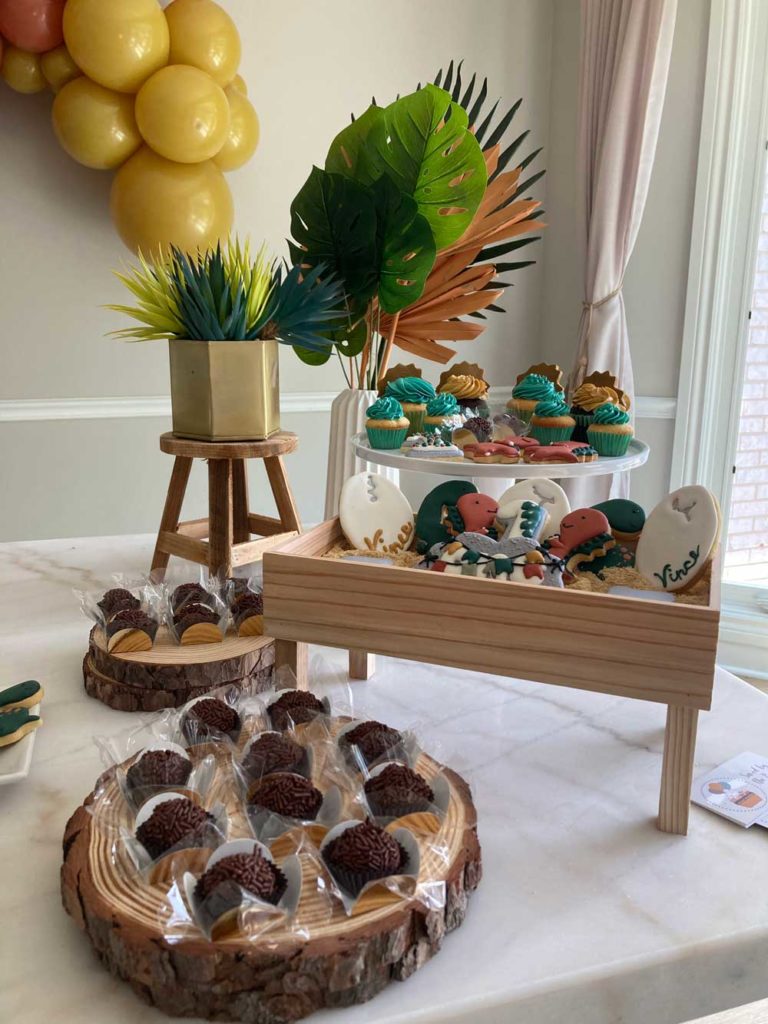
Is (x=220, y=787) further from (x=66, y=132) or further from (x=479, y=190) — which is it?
(x=66, y=132)

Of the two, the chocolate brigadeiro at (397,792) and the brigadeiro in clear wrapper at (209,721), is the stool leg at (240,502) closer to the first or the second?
the brigadeiro in clear wrapper at (209,721)

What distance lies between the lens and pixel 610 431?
4.27ft

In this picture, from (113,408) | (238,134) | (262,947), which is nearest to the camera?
(262,947)

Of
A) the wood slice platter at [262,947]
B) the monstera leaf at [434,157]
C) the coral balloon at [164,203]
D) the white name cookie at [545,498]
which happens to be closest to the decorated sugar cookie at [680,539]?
the white name cookie at [545,498]

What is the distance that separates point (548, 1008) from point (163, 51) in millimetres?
2318

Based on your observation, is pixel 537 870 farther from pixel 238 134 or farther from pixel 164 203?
pixel 238 134

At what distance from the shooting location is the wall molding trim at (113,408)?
270cm

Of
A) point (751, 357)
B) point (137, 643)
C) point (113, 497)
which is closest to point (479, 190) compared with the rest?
point (137, 643)

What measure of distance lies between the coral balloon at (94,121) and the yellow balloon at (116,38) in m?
0.04

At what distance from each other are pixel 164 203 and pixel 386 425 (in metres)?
1.32

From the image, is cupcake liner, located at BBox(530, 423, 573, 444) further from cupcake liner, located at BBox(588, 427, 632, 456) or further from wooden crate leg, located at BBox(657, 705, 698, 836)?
wooden crate leg, located at BBox(657, 705, 698, 836)

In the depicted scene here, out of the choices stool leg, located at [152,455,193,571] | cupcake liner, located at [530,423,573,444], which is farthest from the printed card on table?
stool leg, located at [152,455,193,571]

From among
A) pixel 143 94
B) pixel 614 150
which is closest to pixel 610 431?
pixel 143 94

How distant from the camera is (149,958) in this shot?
0.58 meters
